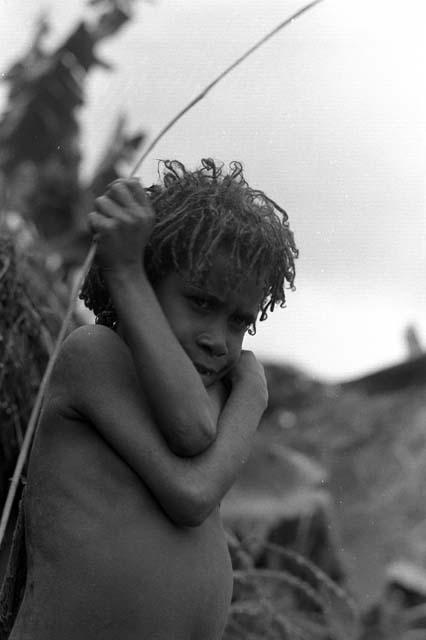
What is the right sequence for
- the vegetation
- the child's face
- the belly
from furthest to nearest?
the vegetation
the child's face
the belly

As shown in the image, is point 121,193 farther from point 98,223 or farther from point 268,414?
point 268,414

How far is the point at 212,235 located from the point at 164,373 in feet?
0.58

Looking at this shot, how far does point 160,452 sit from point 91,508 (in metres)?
0.10

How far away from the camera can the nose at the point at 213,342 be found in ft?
3.22

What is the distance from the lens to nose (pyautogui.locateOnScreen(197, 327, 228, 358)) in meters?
0.98

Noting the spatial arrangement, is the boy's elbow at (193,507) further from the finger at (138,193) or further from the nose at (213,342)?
the finger at (138,193)

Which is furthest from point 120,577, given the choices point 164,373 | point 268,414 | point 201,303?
point 268,414

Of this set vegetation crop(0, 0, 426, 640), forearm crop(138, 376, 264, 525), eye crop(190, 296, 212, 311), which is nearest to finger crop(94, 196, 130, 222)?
eye crop(190, 296, 212, 311)

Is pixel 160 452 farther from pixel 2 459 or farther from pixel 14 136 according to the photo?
pixel 14 136

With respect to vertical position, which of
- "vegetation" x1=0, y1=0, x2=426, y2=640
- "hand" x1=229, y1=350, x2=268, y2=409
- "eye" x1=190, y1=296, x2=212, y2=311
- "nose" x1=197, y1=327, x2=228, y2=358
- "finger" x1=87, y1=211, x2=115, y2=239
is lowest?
"vegetation" x1=0, y1=0, x2=426, y2=640

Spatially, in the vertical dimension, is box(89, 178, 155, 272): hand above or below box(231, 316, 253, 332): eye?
above

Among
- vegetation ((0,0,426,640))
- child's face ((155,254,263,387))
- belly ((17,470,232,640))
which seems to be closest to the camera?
belly ((17,470,232,640))

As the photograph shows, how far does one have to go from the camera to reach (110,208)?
0.96 metres

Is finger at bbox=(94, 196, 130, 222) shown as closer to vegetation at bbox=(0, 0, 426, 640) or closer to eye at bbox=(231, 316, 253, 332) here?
eye at bbox=(231, 316, 253, 332)
